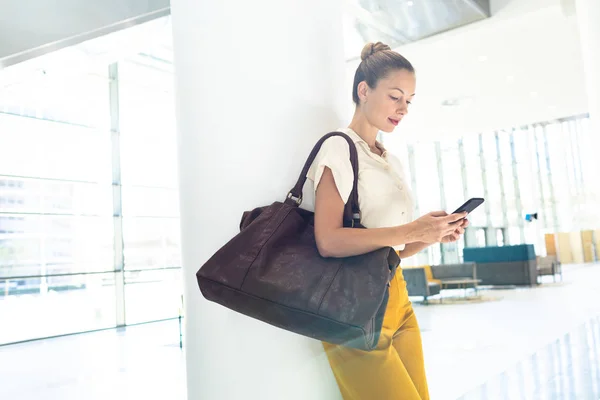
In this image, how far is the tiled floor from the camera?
4195 mm

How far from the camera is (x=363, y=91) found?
1.44 m

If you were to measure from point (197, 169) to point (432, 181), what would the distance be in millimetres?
20957

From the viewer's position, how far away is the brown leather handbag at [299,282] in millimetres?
1138

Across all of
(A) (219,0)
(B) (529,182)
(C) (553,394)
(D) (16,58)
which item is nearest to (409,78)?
(A) (219,0)

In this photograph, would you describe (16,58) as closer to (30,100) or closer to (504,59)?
(30,100)

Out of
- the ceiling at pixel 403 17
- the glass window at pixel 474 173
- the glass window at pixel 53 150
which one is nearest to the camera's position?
the ceiling at pixel 403 17

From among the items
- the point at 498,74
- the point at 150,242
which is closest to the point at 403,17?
the point at 498,74

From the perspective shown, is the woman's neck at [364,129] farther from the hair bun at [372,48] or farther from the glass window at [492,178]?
the glass window at [492,178]

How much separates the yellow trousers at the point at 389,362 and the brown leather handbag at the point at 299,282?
100 millimetres

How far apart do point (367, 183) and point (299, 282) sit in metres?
0.31

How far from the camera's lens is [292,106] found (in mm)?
1505

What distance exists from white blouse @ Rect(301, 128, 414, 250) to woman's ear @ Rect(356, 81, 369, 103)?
11 cm

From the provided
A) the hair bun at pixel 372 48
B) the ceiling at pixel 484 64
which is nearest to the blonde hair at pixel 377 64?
the hair bun at pixel 372 48

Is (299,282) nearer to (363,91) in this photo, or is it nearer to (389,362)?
(389,362)
